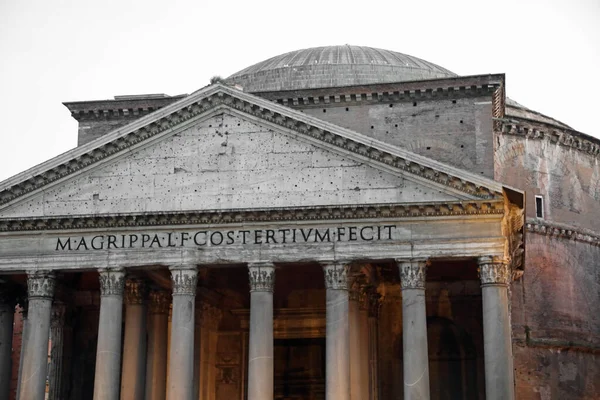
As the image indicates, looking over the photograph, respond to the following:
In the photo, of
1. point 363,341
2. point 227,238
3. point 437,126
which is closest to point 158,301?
point 227,238

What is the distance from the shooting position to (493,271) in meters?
24.8

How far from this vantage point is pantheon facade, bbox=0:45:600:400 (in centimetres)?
2517

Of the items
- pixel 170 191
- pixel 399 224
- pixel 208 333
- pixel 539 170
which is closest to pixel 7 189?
pixel 170 191

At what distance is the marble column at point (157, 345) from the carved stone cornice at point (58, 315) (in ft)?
12.4

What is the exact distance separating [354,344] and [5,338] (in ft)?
31.2

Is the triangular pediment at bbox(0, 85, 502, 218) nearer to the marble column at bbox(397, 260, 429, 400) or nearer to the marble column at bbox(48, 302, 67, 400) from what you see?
the marble column at bbox(397, 260, 429, 400)

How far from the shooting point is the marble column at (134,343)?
27.6m

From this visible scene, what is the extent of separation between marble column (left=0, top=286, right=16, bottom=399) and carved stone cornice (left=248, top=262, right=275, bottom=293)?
7394 mm

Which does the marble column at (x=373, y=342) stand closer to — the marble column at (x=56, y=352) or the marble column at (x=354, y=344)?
the marble column at (x=354, y=344)

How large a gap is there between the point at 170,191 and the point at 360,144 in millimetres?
5006

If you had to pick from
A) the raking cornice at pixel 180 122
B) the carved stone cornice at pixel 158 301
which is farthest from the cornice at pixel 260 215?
the carved stone cornice at pixel 158 301

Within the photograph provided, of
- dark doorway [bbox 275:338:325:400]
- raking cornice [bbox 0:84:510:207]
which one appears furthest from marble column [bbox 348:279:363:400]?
dark doorway [bbox 275:338:325:400]

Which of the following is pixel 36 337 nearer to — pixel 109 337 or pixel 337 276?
pixel 109 337

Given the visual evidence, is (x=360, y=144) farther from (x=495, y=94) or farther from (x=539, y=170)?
(x=539, y=170)
